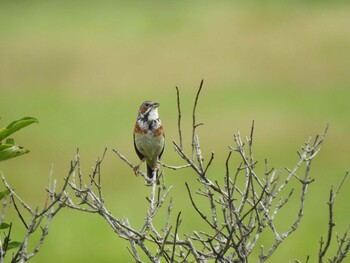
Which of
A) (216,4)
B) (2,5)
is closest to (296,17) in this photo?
(216,4)

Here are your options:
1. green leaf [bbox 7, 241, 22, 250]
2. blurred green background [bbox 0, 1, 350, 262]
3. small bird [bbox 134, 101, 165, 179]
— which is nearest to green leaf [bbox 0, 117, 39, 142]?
green leaf [bbox 7, 241, 22, 250]

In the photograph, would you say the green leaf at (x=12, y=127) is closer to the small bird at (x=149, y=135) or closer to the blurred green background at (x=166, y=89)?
the small bird at (x=149, y=135)

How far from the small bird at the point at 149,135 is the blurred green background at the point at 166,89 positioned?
23.6 ft

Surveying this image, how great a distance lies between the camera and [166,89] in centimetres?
2717

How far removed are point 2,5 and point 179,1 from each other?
6.03 metres

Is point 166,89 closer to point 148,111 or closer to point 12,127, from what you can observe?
point 148,111

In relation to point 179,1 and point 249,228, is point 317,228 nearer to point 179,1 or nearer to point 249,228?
point 249,228

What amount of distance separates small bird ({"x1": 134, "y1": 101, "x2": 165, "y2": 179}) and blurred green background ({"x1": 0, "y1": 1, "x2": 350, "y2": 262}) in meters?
7.20

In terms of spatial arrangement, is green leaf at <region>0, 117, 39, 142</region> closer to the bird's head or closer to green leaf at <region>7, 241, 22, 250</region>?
green leaf at <region>7, 241, 22, 250</region>

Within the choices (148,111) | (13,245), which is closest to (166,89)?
(148,111)

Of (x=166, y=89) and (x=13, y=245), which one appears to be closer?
(x=13, y=245)

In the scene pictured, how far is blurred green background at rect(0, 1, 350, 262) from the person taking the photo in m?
→ 17.9

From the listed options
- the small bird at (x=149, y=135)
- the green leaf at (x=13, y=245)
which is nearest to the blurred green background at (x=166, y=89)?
the small bird at (x=149, y=135)

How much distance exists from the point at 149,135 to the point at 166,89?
19529 millimetres
